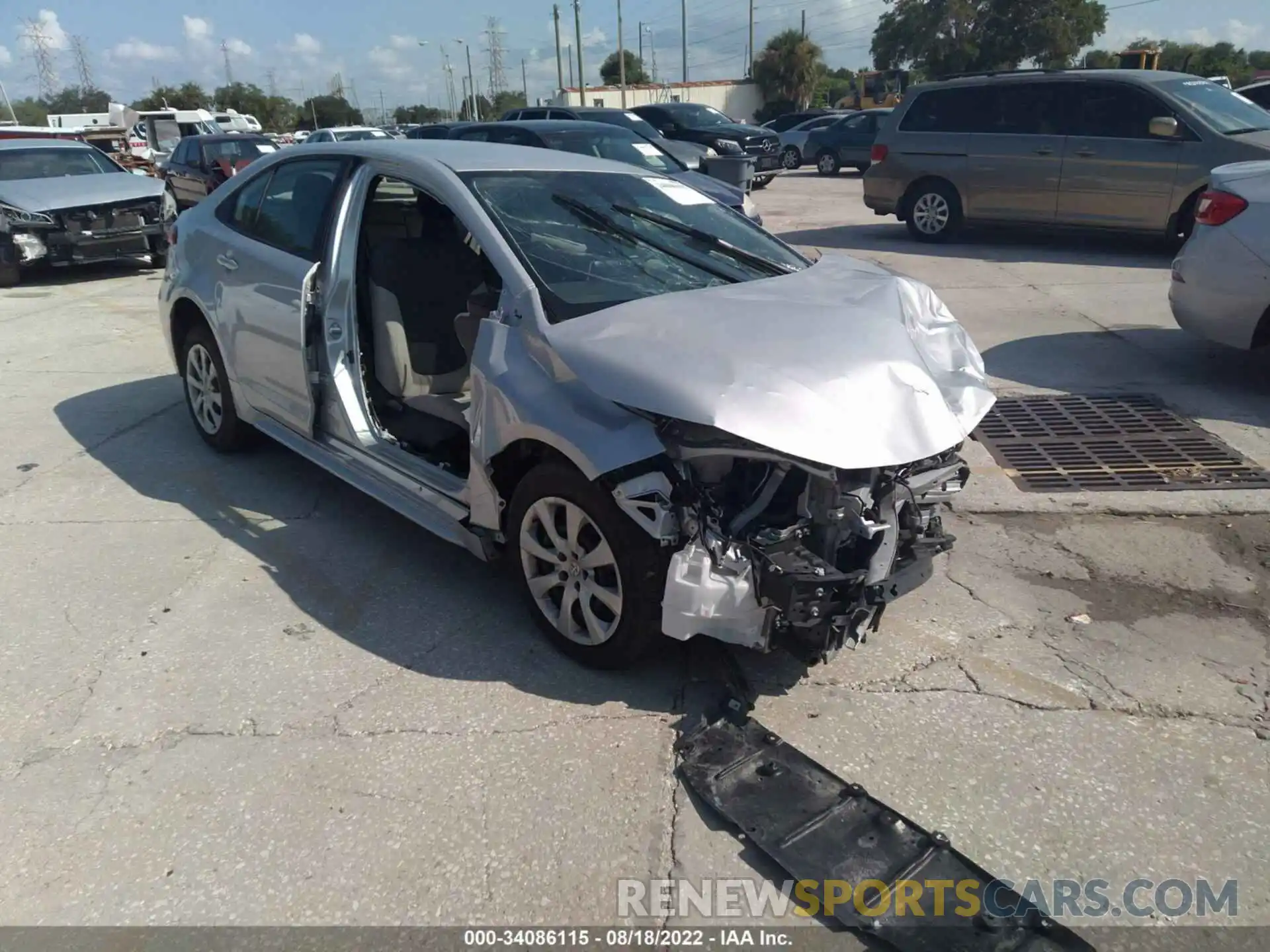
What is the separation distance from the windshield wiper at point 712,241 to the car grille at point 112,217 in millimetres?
9746

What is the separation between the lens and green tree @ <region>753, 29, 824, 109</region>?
5872 centimetres

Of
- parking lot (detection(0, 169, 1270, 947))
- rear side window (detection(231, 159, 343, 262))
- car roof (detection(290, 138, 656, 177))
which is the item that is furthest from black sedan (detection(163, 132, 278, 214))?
car roof (detection(290, 138, 656, 177))

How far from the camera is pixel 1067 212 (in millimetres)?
11031

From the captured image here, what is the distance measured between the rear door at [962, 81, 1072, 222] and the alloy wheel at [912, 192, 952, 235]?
0.41 metres

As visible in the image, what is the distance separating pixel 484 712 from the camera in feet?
10.5

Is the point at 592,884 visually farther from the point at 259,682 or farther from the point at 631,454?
the point at 259,682

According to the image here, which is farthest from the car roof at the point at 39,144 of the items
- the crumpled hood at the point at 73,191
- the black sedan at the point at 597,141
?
the black sedan at the point at 597,141

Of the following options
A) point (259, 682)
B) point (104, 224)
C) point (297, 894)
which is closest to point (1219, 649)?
point (297, 894)

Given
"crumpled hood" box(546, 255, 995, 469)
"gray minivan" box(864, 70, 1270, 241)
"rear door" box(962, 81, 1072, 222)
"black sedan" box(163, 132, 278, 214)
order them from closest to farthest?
1. "crumpled hood" box(546, 255, 995, 469)
2. "gray minivan" box(864, 70, 1270, 241)
3. "rear door" box(962, 81, 1072, 222)
4. "black sedan" box(163, 132, 278, 214)

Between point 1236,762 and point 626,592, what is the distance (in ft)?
6.42

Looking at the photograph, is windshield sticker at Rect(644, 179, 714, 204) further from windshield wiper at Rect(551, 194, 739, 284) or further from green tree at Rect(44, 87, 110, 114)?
green tree at Rect(44, 87, 110, 114)

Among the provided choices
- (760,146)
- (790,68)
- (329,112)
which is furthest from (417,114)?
(760,146)

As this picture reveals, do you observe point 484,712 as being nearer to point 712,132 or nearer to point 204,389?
point 204,389

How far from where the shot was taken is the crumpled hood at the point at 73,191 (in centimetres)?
1098
